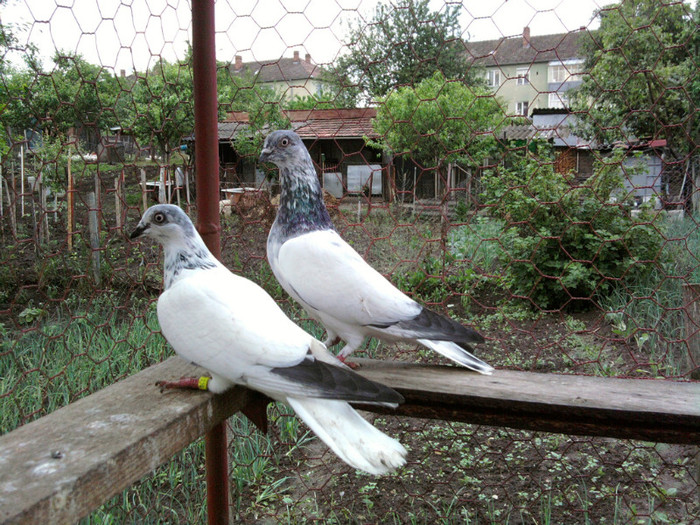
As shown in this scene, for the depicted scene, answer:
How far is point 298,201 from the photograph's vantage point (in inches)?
55.7

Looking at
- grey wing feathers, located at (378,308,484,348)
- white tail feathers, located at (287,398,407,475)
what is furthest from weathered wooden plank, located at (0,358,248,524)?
grey wing feathers, located at (378,308,484,348)

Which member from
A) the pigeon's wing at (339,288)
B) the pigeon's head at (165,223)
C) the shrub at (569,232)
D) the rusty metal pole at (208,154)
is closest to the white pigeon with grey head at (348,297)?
the pigeon's wing at (339,288)

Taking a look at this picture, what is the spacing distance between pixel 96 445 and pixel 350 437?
15.9 inches

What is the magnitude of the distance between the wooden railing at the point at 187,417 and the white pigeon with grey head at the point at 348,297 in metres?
0.07

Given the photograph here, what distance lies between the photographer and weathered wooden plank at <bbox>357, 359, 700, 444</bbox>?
1.03m

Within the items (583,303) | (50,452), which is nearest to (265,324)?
(50,452)

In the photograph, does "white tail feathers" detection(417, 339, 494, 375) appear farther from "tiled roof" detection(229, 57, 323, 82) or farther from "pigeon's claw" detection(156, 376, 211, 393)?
"tiled roof" detection(229, 57, 323, 82)

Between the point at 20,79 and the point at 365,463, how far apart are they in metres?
2.23

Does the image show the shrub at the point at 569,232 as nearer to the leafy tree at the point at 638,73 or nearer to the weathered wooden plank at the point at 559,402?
the leafy tree at the point at 638,73

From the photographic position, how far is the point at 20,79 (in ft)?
7.27

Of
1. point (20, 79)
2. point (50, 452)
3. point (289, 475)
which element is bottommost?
point (289, 475)

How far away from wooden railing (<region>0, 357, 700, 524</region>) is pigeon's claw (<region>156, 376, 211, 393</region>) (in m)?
0.02

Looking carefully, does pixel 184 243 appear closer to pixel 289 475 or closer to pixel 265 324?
pixel 265 324

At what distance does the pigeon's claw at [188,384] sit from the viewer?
1085 mm
